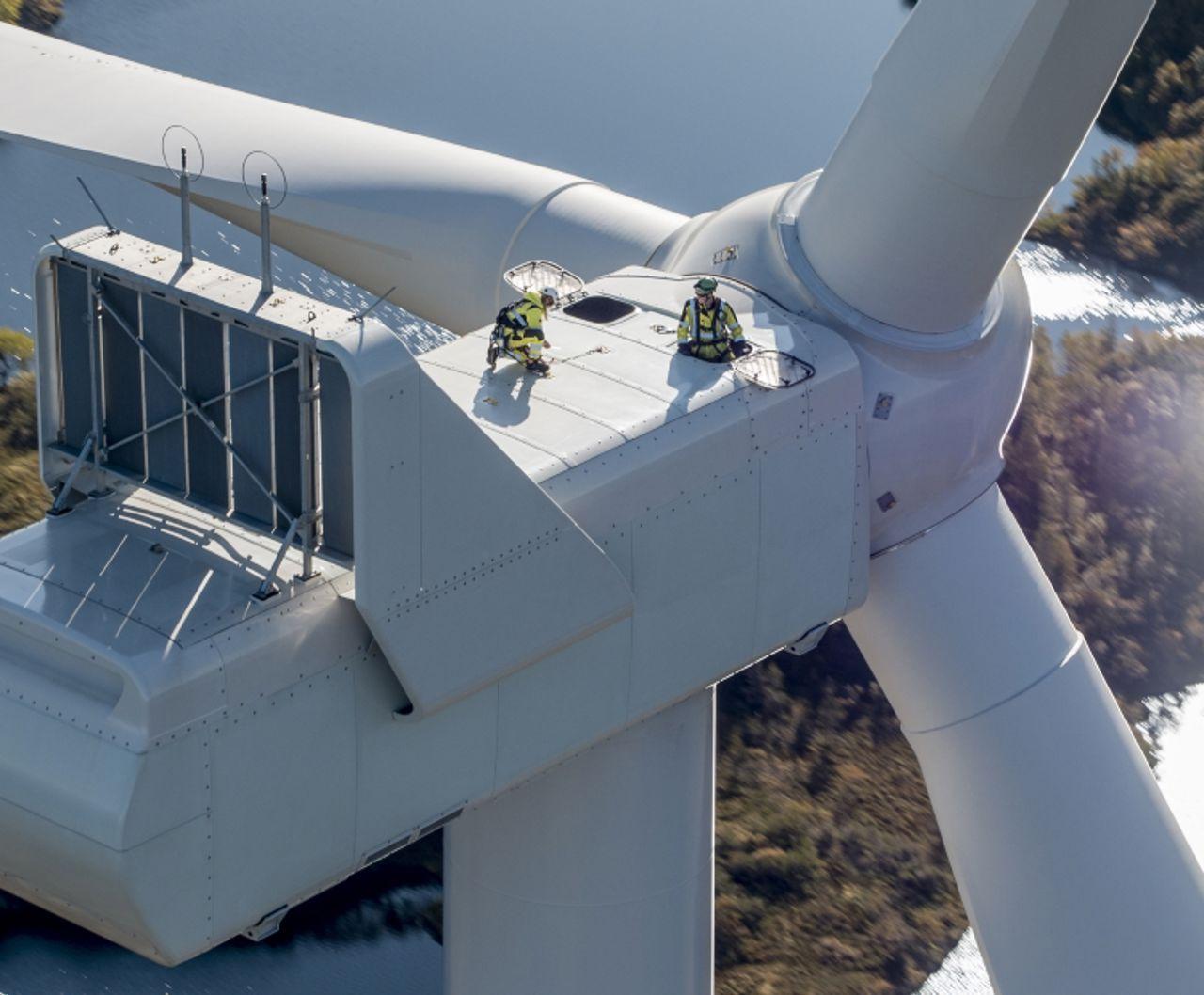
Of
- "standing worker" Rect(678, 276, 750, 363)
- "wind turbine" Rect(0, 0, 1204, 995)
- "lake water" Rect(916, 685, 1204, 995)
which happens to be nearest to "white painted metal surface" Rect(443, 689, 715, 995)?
"wind turbine" Rect(0, 0, 1204, 995)

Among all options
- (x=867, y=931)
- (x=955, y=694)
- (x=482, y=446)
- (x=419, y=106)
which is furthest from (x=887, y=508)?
(x=419, y=106)

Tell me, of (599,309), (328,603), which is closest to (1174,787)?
(599,309)

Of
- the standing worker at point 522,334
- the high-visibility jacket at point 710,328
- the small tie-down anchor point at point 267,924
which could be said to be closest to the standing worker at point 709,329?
the high-visibility jacket at point 710,328

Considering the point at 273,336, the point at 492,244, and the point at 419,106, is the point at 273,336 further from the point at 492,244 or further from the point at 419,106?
the point at 419,106

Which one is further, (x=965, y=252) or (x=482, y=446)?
(x=965, y=252)

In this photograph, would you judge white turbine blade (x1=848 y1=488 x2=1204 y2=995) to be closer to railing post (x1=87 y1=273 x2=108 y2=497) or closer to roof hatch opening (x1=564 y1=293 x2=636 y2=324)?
roof hatch opening (x1=564 y1=293 x2=636 y2=324)
